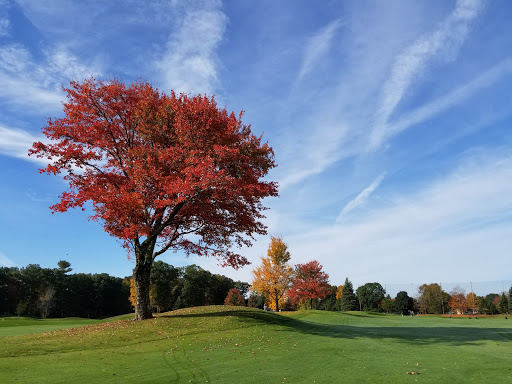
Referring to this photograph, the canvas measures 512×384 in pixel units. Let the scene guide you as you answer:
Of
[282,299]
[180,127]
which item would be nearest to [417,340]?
[180,127]

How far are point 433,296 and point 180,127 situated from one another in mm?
63449

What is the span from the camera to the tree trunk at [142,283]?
730 inches

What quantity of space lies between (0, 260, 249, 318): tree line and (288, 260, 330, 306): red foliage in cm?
2824

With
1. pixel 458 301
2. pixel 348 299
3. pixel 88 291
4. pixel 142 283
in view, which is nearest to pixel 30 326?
pixel 142 283

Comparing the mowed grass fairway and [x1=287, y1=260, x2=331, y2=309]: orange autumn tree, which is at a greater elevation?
[x1=287, y1=260, x2=331, y2=309]: orange autumn tree

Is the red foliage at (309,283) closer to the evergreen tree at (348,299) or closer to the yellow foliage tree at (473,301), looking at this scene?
the evergreen tree at (348,299)

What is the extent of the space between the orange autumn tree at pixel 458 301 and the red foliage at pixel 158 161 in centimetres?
5825

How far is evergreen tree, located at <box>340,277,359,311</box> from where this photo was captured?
67.9 m

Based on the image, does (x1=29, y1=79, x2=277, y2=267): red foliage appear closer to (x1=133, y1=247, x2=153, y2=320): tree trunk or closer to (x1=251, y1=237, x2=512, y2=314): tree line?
(x1=133, y1=247, x2=153, y2=320): tree trunk

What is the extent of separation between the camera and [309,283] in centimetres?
4362

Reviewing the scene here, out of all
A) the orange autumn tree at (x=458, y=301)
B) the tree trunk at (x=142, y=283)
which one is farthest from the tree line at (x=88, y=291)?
the orange autumn tree at (x=458, y=301)

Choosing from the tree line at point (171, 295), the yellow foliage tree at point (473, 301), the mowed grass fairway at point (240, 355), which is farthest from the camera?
the yellow foliage tree at point (473, 301)

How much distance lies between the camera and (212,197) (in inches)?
663

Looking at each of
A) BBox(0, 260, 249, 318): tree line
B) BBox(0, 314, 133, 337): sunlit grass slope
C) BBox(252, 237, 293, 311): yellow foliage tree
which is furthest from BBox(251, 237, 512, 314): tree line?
BBox(0, 314, 133, 337): sunlit grass slope
